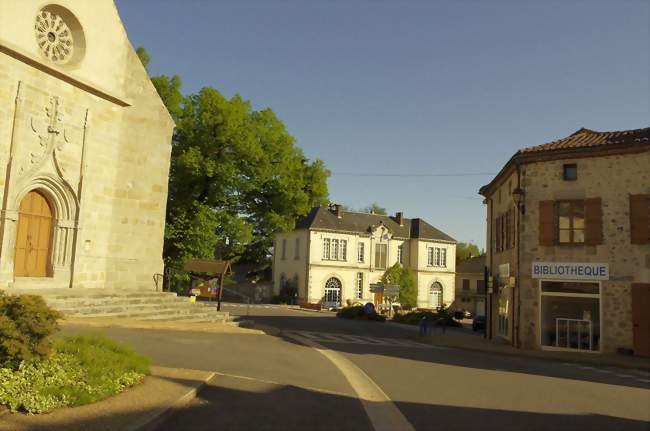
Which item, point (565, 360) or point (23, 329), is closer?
point (23, 329)

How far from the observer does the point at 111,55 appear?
19875mm

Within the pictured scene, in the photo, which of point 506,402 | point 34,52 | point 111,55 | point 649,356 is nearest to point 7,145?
point 34,52

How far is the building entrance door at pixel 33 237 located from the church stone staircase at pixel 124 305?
1.12 m

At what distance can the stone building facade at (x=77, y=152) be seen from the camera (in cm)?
1627

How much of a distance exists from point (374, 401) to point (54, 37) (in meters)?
16.3

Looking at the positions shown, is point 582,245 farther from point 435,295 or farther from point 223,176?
point 435,295

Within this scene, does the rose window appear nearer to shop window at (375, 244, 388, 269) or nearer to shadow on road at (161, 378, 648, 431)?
shadow on road at (161, 378, 648, 431)

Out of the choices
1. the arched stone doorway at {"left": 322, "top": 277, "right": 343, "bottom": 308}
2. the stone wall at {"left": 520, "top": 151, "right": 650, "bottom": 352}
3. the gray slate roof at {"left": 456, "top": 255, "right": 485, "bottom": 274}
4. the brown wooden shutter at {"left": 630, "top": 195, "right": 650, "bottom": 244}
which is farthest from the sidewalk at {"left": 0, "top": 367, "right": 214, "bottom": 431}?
the gray slate roof at {"left": 456, "top": 255, "right": 485, "bottom": 274}

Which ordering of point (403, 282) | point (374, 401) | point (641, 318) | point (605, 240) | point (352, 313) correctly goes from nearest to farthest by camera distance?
point (374, 401) < point (641, 318) < point (605, 240) < point (352, 313) < point (403, 282)

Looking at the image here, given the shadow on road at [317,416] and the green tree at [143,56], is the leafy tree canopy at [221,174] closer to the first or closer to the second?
the green tree at [143,56]

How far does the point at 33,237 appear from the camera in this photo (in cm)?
1752

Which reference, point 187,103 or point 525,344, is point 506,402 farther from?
point 187,103

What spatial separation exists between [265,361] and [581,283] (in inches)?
505

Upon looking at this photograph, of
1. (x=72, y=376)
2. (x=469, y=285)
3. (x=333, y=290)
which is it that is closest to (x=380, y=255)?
(x=333, y=290)
